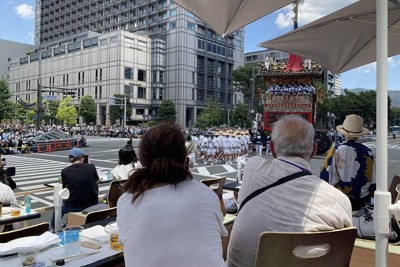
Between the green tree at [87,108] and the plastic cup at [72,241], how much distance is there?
6883cm

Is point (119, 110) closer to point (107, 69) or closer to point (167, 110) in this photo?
point (167, 110)

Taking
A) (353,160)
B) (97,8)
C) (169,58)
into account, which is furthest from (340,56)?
(97,8)

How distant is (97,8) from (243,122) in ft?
169

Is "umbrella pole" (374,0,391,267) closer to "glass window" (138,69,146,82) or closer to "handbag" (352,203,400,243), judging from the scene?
"handbag" (352,203,400,243)

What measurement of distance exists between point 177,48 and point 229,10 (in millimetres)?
66683

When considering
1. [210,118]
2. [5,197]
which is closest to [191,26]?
[210,118]

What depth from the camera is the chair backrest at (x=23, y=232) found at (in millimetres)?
2674

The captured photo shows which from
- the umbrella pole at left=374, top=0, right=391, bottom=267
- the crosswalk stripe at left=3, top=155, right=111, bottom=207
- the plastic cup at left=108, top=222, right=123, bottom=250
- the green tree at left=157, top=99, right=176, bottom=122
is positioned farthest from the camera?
the green tree at left=157, top=99, right=176, bottom=122

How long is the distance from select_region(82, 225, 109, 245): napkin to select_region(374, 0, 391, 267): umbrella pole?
2165 mm

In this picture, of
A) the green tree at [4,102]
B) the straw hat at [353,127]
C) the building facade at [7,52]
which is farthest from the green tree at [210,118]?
the building facade at [7,52]

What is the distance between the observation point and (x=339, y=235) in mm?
2004

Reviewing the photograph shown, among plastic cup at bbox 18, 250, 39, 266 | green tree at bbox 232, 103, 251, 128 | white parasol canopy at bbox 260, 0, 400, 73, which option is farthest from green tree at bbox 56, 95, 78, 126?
plastic cup at bbox 18, 250, 39, 266

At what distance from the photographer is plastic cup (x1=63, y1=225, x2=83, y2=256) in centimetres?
269

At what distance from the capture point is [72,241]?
2859 mm
